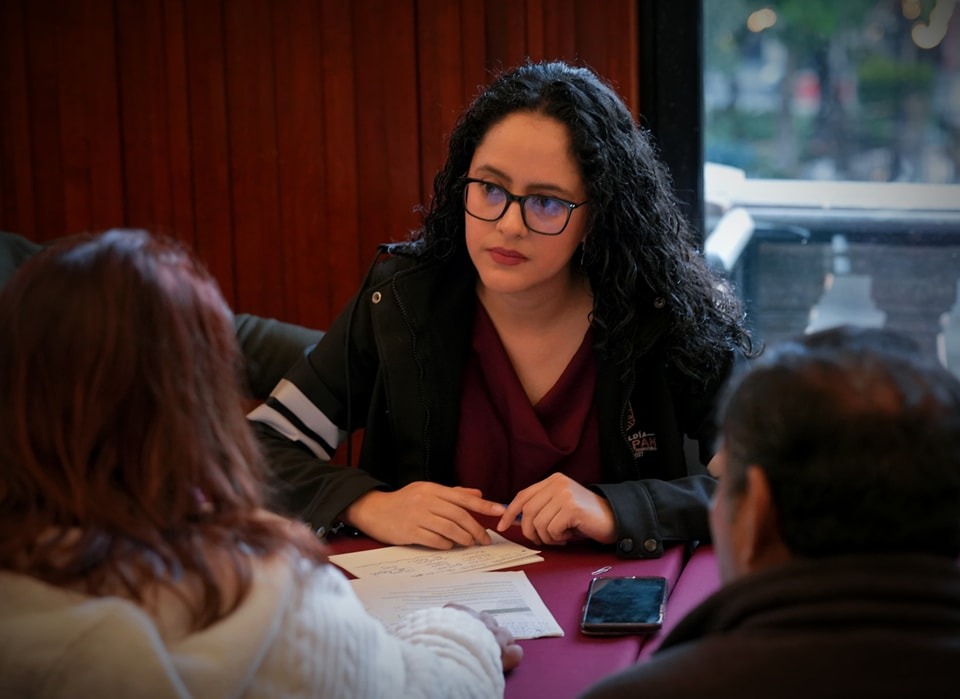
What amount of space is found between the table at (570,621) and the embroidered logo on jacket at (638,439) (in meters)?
0.26

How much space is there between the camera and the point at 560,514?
189cm

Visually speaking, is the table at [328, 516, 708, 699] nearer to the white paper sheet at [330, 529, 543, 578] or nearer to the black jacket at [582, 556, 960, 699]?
the white paper sheet at [330, 529, 543, 578]

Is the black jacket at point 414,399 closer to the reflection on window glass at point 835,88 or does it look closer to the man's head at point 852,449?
the man's head at point 852,449

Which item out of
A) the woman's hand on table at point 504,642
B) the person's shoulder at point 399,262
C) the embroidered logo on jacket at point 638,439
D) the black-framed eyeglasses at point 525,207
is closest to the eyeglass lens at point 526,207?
the black-framed eyeglasses at point 525,207

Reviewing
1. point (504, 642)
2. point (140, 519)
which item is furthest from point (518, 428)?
point (140, 519)

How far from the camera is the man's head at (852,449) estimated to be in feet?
3.41

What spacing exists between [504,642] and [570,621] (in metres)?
0.16

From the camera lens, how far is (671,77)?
10.1 feet

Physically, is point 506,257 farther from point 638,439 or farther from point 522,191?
point 638,439

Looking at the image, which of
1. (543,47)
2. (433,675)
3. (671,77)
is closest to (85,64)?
(543,47)

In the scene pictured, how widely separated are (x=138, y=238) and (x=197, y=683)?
0.45 meters

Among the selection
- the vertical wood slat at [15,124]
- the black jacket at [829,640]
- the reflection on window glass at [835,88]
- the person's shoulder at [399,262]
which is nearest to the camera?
the black jacket at [829,640]

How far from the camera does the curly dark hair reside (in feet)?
7.18

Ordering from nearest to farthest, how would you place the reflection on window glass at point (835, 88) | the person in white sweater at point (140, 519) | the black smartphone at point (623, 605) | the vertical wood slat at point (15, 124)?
the person in white sweater at point (140, 519) → the black smartphone at point (623, 605) → the reflection on window glass at point (835, 88) → the vertical wood slat at point (15, 124)
